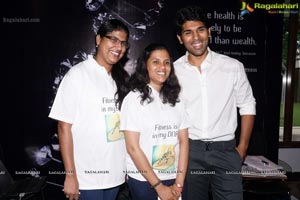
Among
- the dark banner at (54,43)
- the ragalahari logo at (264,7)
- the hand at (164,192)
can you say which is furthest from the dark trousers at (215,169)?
the ragalahari logo at (264,7)

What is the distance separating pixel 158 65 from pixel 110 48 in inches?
13.0

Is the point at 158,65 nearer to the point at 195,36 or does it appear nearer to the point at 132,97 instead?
the point at 132,97

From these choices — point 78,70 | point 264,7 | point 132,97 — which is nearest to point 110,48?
point 78,70

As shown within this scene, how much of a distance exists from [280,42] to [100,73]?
98.0 inches

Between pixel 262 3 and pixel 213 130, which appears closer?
pixel 213 130

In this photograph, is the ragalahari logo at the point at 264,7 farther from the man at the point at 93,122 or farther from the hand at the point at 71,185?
the hand at the point at 71,185

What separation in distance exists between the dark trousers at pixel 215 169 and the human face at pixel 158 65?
54 centimetres

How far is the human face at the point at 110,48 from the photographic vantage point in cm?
173

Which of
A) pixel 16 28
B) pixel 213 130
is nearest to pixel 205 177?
pixel 213 130

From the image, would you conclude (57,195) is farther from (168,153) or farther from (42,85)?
(168,153)

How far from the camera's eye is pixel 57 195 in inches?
126

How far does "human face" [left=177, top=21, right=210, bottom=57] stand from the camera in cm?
186

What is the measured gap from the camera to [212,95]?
189 cm

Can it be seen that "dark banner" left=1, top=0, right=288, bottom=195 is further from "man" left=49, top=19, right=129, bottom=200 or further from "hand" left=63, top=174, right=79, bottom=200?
"hand" left=63, top=174, right=79, bottom=200
